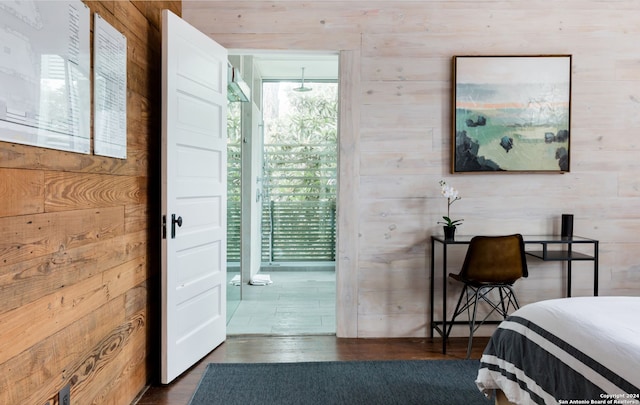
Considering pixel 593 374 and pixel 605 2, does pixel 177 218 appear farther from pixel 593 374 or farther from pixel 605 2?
pixel 605 2

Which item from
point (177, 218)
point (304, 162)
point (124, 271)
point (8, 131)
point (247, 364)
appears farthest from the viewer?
point (304, 162)

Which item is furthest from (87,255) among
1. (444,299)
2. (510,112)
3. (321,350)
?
(510,112)

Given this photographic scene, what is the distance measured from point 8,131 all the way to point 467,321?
3.04 metres

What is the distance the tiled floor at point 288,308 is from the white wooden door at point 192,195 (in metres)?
0.48

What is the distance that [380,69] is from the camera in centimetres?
316

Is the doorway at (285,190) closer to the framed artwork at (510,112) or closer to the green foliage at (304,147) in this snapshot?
the green foliage at (304,147)

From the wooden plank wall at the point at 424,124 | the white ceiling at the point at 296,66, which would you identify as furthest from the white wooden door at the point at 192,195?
the white ceiling at the point at 296,66

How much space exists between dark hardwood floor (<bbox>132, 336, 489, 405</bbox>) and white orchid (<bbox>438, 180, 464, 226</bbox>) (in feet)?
2.88

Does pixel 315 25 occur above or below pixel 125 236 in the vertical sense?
above

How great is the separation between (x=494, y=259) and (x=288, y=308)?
6.41 ft

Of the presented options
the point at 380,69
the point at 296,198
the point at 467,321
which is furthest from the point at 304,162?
the point at 467,321

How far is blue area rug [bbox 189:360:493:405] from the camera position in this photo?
2.25m

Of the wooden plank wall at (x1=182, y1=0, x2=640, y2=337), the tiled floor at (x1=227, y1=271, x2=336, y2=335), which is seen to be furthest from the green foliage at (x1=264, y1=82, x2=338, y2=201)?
the wooden plank wall at (x1=182, y1=0, x2=640, y2=337)

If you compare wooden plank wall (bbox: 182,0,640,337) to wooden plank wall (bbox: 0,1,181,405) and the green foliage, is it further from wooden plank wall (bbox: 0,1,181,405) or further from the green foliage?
the green foliage
